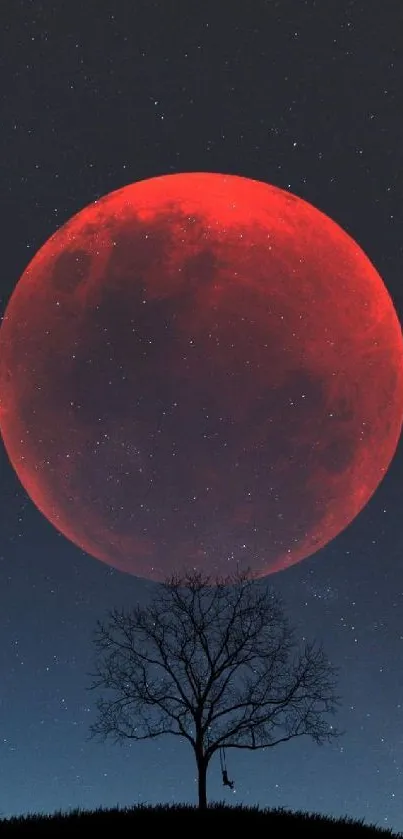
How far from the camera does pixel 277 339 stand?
26.4 m

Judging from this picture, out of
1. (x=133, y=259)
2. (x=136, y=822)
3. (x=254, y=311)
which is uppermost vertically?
(x=133, y=259)

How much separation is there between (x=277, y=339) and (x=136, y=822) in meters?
13.3

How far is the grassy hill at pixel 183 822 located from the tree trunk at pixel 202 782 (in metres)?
Result: 0.45

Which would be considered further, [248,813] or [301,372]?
[301,372]

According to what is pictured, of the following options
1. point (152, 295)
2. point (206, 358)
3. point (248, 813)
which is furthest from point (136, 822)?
point (152, 295)

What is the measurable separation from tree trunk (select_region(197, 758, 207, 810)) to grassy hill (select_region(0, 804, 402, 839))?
45cm

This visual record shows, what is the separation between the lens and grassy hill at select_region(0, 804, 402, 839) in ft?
68.3

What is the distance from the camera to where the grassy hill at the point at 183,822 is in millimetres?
20812

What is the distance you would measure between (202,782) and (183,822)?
3.70 m

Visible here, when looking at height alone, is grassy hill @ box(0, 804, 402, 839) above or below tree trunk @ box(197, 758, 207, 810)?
below

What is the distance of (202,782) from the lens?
2494 centimetres

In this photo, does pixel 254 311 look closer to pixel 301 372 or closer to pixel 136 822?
pixel 301 372

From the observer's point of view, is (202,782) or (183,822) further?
(202,782)

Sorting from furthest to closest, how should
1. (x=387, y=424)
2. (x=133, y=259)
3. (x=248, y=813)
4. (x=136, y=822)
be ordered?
(x=387, y=424) < (x=133, y=259) < (x=248, y=813) < (x=136, y=822)
